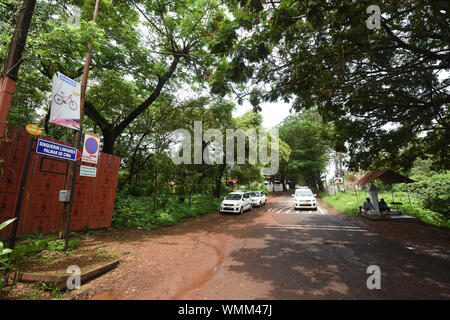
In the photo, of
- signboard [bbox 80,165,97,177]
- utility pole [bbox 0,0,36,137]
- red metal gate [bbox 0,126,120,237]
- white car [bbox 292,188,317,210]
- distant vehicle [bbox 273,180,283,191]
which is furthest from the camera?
distant vehicle [bbox 273,180,283,191]

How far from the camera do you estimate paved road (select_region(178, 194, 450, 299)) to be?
11.0 ft

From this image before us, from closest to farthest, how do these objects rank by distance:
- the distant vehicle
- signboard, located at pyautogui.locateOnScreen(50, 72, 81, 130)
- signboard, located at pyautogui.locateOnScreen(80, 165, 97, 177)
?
signboard, located at pyautogui.locateOnScreen(50, 72, 81, 130)
signboard, located at pyautogui.locateOnScreen(80, 165, 97, 177)
the distant vehicle

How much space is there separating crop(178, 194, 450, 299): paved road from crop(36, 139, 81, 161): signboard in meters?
4.33

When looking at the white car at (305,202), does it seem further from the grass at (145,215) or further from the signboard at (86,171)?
the signboard at (86,171)

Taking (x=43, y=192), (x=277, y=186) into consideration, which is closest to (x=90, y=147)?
(x=43, y=192)

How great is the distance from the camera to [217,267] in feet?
15.0

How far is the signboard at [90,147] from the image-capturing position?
543cm

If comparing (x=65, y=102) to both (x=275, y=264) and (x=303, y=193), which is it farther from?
(x=303, y=193)

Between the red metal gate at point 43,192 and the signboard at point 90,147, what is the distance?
3.82ft

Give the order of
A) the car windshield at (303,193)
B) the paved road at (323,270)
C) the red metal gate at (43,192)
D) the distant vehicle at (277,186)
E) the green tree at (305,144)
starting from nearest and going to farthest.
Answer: the paved road at (323,270) → the red metal gate at (43,192) → the car windshield at (303,193) → the green tree at (305,144) → the distant vehicle at (277,186)

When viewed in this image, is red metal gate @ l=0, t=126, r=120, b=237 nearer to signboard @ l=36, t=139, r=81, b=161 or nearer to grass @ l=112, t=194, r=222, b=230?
grass @ l=112, t=194, r=222, b=230

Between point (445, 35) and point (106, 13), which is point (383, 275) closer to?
point (445, 35)

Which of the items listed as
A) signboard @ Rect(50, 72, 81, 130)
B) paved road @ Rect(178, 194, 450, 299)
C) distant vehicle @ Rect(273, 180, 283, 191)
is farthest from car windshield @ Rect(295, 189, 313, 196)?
distant vehicle @ Rect(273, 180, 283, 191)

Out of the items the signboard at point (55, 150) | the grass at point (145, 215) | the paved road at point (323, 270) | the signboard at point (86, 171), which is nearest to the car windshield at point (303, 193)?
the paved road at point (323, 270)
